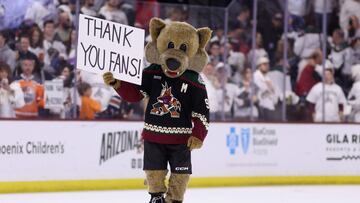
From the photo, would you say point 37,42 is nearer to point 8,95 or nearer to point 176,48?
point 8,95

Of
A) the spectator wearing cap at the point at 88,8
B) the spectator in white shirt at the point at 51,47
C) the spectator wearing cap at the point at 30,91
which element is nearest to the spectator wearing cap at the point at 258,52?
the spectator wearing cap at the point at 88,8

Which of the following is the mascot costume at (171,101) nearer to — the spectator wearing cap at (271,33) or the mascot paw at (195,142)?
the mascot paw at (195,142)

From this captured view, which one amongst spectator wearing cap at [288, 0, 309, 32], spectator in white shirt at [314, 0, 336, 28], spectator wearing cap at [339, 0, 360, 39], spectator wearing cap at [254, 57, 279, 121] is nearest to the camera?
spectator wearing cap at [254, 57, 279, 121]

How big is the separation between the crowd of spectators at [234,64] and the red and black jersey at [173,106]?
3471mm

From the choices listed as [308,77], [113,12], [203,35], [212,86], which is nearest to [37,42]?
[113,12]

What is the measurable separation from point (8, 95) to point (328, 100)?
15.1 feet

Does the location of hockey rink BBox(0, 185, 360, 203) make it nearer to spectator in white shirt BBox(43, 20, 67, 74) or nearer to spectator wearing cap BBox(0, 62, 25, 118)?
spectator wearing cap BBox(0, 62, 25, 118)

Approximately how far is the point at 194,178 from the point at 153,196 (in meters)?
3.97

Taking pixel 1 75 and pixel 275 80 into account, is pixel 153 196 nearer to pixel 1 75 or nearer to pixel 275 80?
pixel 1 75

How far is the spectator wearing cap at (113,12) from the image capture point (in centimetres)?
1072

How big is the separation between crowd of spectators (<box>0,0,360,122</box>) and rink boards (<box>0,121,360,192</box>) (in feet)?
0.83

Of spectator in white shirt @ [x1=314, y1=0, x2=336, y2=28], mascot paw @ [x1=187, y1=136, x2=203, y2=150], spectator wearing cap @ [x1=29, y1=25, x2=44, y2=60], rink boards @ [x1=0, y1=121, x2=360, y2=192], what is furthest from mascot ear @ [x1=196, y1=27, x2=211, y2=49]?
spectator in white shirt @ [x1=314, y1=0, x2=336, y2=28]

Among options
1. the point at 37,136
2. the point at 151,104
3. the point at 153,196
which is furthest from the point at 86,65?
the point at 37,136

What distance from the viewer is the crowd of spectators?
980 centimetres
